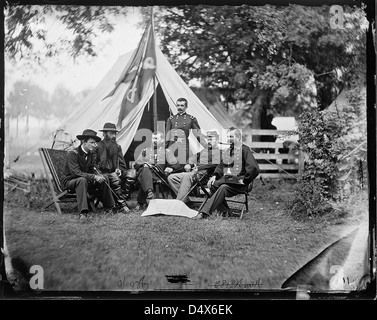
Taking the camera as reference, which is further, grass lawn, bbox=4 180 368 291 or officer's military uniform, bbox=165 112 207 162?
officer's military uniform, bbox=165 112 207 162

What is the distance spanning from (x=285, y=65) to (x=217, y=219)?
1.63m

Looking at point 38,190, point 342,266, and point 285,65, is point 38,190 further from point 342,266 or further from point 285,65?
point 342,266

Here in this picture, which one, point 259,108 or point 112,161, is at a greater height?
point 259,108

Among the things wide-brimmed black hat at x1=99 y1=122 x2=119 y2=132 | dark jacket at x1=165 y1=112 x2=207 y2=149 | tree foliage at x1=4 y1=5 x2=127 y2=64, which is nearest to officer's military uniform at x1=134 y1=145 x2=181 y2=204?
dark jacket at x1=165 y1=112 x2=207 y2=149

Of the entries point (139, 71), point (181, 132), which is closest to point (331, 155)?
point (181, 132)

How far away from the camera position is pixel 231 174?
15.2ft

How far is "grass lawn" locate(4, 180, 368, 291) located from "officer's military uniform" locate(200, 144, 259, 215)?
6.6 inches

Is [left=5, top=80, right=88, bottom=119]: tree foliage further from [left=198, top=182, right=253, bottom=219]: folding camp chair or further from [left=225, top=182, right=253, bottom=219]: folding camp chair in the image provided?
[left=225, top=182, right=253, bottom=219]: folding camp chair

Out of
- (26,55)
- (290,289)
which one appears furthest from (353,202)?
(26,55)

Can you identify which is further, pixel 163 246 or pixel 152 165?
pixel 152 165

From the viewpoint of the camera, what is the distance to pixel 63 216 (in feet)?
14.8

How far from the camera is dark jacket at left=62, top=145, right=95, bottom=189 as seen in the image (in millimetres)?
4594

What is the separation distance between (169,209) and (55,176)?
45.4 inches

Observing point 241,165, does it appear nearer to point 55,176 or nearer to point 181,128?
point 181,128
